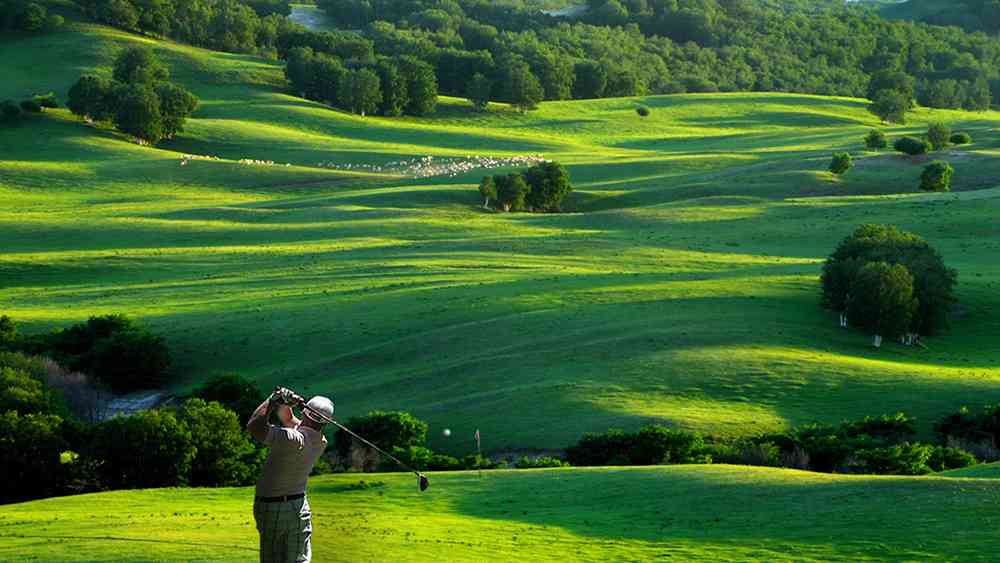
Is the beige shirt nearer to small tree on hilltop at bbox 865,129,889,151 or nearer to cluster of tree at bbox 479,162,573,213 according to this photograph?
cluster of tree at bbox 479,162,573,213

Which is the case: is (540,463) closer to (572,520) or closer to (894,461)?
(894,461)

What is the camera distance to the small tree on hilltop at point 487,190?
104625mm

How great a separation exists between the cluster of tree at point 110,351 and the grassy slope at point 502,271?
160 cm

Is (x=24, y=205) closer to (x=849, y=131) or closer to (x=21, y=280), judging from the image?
(x=21, y=280)

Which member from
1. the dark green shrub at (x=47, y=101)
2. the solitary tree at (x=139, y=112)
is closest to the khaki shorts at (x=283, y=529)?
the solitary tree at (x=139, y=112)

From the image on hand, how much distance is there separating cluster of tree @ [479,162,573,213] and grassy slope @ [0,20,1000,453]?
69.4 inches

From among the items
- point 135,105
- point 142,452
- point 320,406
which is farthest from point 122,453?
point 135,105

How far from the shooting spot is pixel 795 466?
137ft

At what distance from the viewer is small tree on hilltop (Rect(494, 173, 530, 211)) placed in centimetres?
10512

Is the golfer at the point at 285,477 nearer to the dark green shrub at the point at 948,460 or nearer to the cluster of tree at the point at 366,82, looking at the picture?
the dark green shrub at the point at 948,460

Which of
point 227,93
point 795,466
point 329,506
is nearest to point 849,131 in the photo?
point 227,93

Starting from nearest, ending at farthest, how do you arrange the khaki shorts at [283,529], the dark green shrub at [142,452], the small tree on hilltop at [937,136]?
the khaki shorts at [283,529], the dark green shrub at [142,452], the small tree on hilltop at [937,136]

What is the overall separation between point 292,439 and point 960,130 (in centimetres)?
13369

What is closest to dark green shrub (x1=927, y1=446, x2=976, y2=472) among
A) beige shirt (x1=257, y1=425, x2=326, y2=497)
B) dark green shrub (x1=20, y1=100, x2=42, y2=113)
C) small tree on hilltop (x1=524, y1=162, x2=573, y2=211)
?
beige shirt (x1=257, y1=425, x2=326, y2=497)
